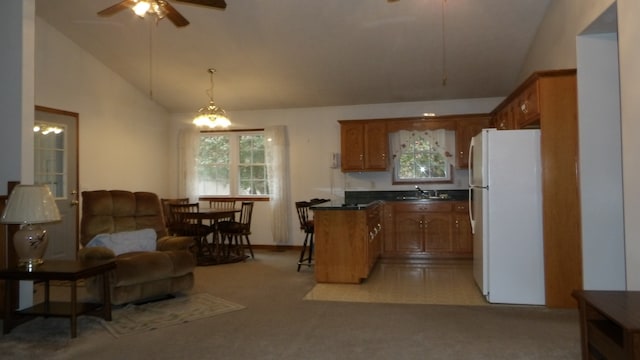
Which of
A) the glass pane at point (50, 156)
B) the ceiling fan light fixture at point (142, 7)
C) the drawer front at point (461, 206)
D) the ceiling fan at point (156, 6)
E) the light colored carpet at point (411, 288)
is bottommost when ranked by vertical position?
the light colored carpet at point (411, 288)

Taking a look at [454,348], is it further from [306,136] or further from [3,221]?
[306,136]

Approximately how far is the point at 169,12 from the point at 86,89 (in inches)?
117

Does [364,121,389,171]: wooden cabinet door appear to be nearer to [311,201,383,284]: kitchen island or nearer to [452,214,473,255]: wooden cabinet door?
[452,214,473,255]: wooden cabinet door

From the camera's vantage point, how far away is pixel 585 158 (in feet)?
12.5

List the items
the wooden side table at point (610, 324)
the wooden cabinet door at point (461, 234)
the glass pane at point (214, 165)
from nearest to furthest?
the wooden side table at point (610, 324)
the wooden cabinet door at point (461, 234)
the glass pane at point (214, 165)

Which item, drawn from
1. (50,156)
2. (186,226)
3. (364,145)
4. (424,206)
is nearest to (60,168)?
(50,156)

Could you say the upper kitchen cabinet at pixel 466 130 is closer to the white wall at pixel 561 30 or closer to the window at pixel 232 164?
the white wall at pixel 561 30

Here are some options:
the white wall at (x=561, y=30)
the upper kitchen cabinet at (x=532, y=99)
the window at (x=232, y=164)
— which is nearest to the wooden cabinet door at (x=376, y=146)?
the window at (x=232, y=164)

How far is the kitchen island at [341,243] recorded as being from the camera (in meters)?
4.89

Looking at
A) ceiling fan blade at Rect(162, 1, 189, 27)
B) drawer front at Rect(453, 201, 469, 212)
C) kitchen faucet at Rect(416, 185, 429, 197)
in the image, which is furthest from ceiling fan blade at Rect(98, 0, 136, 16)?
kitchen faucet at Rect(416, 185, 429, 197)

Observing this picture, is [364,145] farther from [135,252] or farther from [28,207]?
[28,207]

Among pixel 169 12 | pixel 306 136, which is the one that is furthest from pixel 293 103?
pixel 169 12

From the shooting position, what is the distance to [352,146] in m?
7.01

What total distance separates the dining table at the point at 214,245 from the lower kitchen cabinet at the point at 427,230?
221 cm
